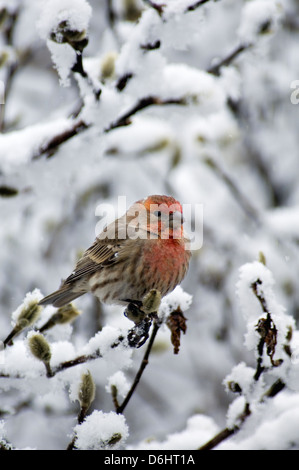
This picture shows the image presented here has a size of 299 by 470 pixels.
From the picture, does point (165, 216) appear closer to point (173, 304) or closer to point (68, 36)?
point (173, 304)

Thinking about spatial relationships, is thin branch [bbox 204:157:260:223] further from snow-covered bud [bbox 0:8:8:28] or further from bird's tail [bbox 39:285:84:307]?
snow-covered bud [bbox 0:8:8:28]

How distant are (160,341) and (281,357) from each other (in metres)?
1.49

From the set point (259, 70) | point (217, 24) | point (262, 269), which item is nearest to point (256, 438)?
point (262, 269)

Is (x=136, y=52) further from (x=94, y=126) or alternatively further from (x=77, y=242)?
(x=77, y=242)

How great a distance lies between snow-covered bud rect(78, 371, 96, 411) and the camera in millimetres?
2816

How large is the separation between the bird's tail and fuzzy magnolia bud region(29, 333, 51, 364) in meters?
0.59

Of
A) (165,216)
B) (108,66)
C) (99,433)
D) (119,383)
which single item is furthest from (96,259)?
(99,433)

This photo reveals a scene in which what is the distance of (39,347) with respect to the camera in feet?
9.39

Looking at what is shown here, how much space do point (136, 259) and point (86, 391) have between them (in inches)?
49.3

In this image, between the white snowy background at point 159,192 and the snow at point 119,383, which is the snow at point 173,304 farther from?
the snow at point 119,383

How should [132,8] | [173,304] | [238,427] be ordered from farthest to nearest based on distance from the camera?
[132,8] → [173,304] → [238,427]

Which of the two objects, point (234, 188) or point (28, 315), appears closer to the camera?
point (28, 315)

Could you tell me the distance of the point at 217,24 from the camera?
29.5 ft

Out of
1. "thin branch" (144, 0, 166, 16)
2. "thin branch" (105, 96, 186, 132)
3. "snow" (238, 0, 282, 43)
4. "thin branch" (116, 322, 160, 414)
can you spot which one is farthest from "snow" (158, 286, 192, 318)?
"snow" (238, 0, 282, 43)
